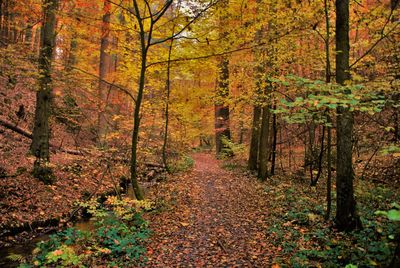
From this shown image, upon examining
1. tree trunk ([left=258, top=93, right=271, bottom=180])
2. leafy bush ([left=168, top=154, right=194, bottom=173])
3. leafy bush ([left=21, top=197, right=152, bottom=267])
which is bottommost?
leafy bush ([left=21, top=197, right=152, bottom=267])

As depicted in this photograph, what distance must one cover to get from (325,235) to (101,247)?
199 inches

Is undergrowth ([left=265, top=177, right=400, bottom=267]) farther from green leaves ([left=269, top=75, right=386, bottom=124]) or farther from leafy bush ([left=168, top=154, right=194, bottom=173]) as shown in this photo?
leafy bush ([left=168, top=154, right=194, bottom=173])

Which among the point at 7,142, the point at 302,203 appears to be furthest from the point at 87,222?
the point at 302,203

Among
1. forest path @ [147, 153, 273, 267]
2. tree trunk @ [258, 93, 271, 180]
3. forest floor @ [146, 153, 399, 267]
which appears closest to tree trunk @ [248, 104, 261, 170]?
tree trunk @ [258, 93, 271, 180]

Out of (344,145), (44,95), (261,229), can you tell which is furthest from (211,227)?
(44,95)

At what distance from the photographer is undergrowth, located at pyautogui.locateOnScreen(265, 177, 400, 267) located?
515 centimetres

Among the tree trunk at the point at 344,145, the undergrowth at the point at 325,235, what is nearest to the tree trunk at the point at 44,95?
the undergrowth at the point at 325,235

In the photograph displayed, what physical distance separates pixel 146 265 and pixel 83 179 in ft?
24.1

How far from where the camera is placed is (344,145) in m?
6.46

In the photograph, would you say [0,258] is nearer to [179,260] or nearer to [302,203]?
[179,260]

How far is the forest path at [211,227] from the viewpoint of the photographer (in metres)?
6.21

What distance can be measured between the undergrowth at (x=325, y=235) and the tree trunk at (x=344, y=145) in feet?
1.12

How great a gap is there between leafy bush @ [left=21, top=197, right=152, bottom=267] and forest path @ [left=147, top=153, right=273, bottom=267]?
0.37 m

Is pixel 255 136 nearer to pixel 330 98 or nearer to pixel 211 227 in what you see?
→ pixel 211 227
